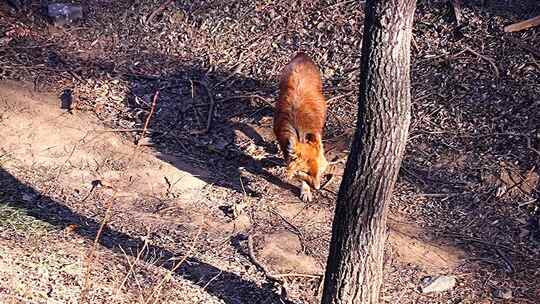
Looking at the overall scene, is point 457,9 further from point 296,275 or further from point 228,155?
point 296,275

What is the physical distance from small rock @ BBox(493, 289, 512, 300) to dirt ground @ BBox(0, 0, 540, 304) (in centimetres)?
1

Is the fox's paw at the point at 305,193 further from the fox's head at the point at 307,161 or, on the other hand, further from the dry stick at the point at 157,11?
the dry stick at the point at 157,11

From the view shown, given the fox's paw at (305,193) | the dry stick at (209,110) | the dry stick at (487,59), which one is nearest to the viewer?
the fox's paw at (305,193)

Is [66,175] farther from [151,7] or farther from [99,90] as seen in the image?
[151,7]

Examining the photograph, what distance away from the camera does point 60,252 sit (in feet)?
17.4

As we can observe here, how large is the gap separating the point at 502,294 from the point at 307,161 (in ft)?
6.77

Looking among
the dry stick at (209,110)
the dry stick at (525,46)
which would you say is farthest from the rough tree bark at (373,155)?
the dry stick at (525,46)

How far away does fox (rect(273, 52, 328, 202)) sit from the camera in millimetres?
6562

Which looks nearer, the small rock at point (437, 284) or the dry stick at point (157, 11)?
the small rock at point (437, 284)

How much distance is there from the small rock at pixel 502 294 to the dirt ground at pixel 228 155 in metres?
0.01

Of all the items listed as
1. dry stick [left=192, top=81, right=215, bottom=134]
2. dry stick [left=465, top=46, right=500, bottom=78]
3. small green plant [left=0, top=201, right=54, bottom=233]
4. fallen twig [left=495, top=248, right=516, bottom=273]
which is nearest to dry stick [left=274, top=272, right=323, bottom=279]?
fallen twig [left=495, top=248, right=516, bottom=273]

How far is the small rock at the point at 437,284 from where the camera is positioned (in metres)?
5.60

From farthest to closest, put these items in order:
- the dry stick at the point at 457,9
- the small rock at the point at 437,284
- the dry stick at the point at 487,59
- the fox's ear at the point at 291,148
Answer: the dry stick at the point at 457,9 < the dry stick at the point at 487,59 < the fox's ear at the point at 291,148 < the small rock at the point at 437,284

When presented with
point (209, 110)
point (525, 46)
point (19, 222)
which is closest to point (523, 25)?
point (525, 46)
